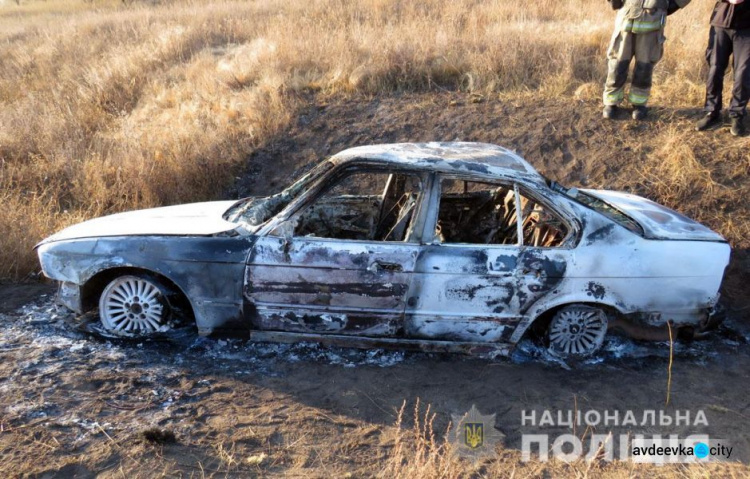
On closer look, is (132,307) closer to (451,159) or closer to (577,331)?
(451,159)

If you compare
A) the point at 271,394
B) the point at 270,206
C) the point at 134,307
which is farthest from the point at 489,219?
the point at 134,307

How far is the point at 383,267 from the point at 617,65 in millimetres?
4673

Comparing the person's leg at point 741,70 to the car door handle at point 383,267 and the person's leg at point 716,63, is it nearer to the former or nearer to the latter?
the person's leg at point 716,63

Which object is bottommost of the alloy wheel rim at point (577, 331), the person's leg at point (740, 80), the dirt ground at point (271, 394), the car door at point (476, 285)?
the dirt ground at point (271, 394)

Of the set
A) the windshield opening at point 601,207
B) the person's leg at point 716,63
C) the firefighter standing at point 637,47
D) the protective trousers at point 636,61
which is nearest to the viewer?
the windshield opening at point 601,207

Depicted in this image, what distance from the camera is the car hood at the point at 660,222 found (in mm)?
4156

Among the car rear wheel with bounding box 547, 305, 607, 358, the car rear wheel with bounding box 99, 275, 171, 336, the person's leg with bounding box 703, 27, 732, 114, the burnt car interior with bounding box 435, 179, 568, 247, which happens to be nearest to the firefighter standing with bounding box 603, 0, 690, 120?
the person's leg with bounding box 703, 27, 732, 114

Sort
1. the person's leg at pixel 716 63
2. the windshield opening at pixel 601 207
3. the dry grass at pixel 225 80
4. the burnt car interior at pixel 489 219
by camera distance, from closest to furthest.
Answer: the windshield opening at pixel 601 207 < the burnt car interior at pixel 489 219 < the person's leg at pixel 716 63 < the dry grass at pixel 225 80

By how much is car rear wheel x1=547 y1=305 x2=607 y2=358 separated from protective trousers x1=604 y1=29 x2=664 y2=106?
3929mm

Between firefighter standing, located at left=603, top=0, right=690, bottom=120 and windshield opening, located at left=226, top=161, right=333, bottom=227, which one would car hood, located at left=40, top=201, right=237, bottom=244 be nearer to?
windshield opening, located at left=226, top=161, right=333, bottom=227

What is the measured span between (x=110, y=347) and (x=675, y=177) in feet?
18.7

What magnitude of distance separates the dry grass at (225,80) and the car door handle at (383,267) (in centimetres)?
354

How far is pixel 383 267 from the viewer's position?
3955mm

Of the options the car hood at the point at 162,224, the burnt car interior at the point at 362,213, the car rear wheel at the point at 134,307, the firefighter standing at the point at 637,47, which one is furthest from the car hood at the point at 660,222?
the car rear wheel at the point at 134,307
